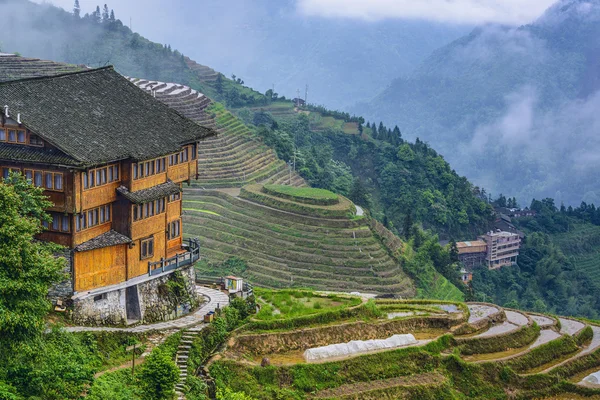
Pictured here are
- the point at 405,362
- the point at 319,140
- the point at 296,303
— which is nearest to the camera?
the point at 405,362

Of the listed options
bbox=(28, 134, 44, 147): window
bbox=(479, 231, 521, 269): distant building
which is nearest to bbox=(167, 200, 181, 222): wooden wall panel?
bbox=(28, 134, 44, 147): window

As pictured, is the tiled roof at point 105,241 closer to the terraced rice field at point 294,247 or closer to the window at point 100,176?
the window at point 100,176

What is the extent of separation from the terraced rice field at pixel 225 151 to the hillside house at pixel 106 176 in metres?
37.9

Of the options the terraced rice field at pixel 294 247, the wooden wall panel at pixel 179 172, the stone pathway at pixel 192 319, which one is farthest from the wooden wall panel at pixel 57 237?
the terraced rice field at pixel 294 247

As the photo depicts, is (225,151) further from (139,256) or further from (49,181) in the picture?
(49,181)

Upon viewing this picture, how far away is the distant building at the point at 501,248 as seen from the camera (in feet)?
287

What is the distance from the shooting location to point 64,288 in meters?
29.4

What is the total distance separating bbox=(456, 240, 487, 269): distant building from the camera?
86.2 meters

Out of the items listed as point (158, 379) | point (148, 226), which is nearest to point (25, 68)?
point (148, 226)

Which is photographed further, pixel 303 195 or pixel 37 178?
pixel 303 195

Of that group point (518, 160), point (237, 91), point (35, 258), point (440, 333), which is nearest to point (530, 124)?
point (518, 160)

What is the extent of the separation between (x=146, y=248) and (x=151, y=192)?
5.83 feet

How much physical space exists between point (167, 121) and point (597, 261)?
69478mm

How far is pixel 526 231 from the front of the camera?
100 metres
